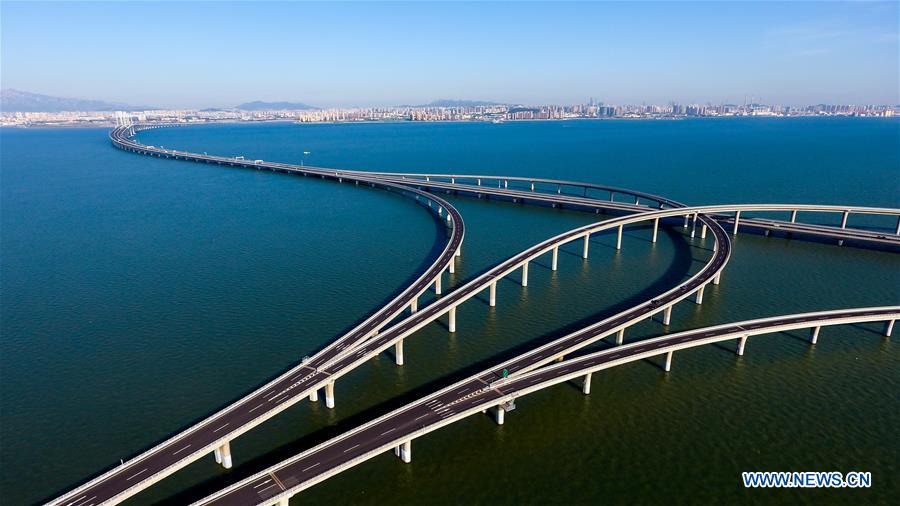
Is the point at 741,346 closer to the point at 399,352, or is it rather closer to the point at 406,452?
the point at 399,352

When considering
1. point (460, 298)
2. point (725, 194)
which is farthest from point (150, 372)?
point (725, 194)

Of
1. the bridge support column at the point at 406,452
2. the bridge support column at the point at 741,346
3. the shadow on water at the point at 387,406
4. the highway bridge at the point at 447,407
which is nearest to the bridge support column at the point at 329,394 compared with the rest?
the shadow on water at the point at 387,406

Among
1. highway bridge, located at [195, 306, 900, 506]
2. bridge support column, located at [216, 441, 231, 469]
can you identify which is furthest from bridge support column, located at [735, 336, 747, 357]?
bridge support column, located at [216, 441, 231, 469]

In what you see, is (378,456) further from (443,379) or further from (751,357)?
(751,357)

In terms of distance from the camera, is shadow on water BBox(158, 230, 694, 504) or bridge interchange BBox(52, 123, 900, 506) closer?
bridge interchange BBox(52, 123, 900, 506)

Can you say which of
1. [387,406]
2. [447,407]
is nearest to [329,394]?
[387,406]

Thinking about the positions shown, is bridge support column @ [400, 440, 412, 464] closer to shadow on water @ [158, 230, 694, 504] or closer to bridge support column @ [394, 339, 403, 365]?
shadow on water @ [158, 230, 694, 504]
